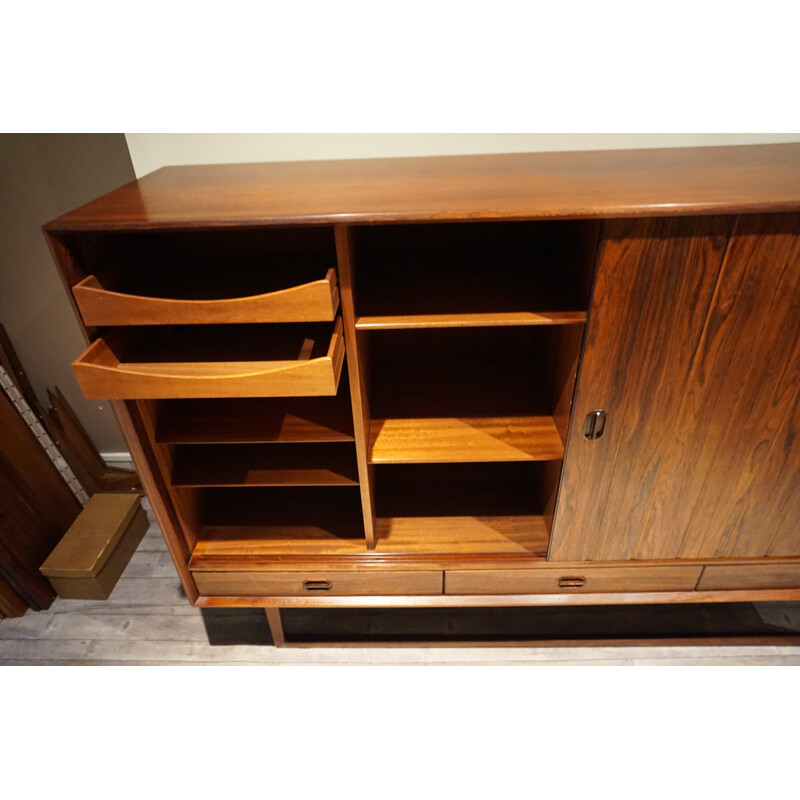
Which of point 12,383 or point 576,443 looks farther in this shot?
point 12,383

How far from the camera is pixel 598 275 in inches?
32.9

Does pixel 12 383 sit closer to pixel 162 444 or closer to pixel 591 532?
pixel 162 444

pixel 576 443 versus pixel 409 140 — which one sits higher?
pixel 409 140

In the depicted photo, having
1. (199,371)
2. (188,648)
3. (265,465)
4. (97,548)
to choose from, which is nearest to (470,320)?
(199,371)

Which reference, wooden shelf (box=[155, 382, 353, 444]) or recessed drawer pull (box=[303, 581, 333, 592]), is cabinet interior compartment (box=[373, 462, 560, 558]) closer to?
recessed drawer pull (box=[303, 581, 333, 592])

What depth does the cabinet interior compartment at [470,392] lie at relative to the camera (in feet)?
3.61

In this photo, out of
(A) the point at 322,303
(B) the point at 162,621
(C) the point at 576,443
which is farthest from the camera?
(B) the point at 162,621

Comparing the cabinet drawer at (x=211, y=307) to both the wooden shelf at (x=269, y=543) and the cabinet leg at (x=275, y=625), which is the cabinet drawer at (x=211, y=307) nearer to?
the wooden shelf at (x=269, y=543)

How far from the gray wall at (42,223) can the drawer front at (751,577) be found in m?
1.76

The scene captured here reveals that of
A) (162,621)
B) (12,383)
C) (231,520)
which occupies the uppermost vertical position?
(12,383)

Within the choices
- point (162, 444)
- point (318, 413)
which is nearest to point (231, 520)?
point (162, 444)

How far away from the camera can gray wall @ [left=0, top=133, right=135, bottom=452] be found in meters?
1.40

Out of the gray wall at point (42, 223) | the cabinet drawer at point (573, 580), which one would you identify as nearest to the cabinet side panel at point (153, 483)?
the cabinet drawer at point (573, 580)

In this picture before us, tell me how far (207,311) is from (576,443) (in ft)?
2.34
